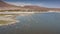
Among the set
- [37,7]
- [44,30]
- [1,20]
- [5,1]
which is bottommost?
[44,30]

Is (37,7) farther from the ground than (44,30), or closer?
farther from the ground

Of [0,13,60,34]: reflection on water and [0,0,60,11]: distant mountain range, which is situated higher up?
[0,0,60,11]: distant mountain range

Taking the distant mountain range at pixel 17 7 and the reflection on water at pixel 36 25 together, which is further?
the distant mountain range at pixel 17 7

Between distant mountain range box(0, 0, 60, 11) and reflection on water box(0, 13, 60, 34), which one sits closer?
reflection on water box(0, 13, 60, 34)

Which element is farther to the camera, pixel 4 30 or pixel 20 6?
pixel 20 6

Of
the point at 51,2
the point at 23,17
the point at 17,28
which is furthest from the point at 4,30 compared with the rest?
the point at 51,2

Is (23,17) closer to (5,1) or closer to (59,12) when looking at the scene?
(5,1)

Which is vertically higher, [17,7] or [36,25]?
[17,7]

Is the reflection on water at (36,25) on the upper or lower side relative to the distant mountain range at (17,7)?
lower
